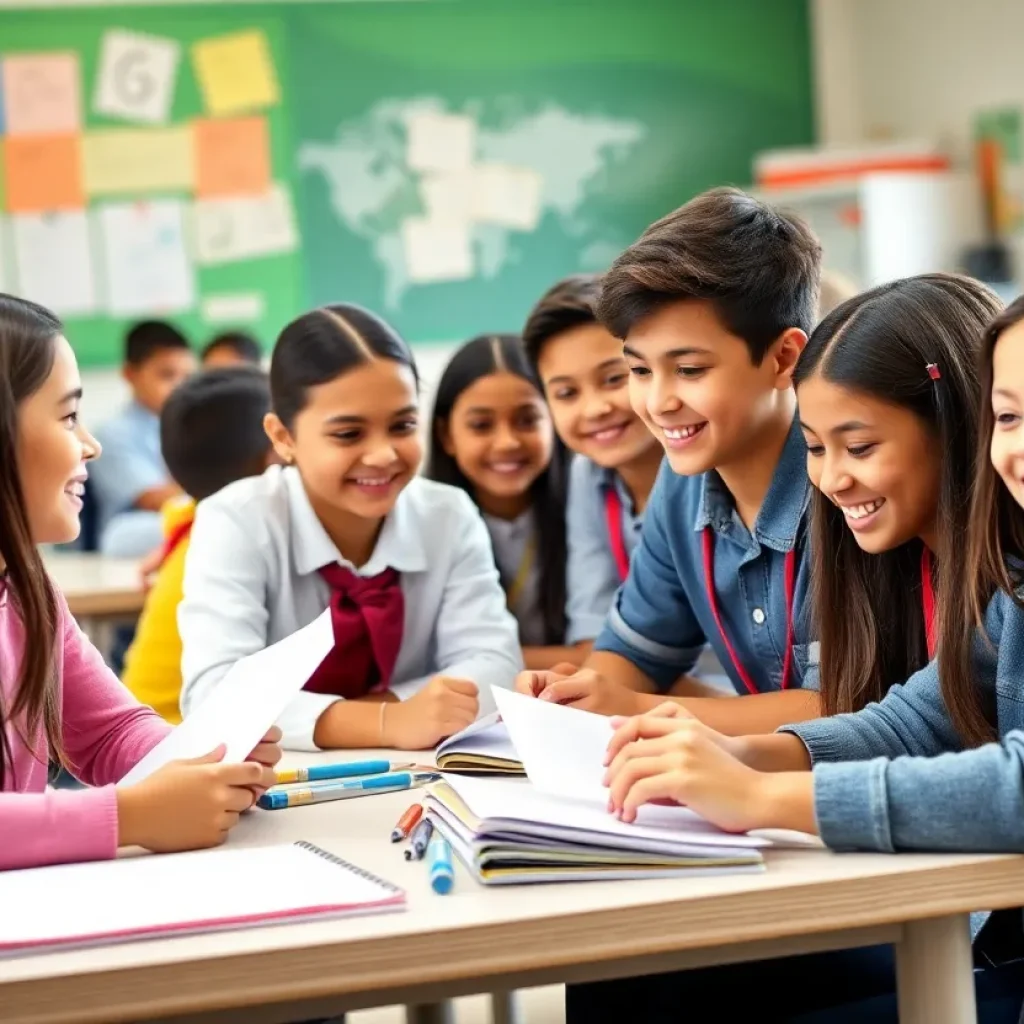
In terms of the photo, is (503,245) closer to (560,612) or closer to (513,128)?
(513,128)

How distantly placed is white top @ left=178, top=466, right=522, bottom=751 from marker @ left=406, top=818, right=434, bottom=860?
602 millimetres

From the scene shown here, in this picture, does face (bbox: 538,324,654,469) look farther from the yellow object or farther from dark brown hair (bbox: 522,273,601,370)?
the yellow object

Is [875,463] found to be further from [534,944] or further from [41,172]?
[41,172]

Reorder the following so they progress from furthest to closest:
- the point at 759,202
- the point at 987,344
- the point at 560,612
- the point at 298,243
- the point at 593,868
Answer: the point at 298,243
the point at 560,612
the point at 759,202
the point at 987,344
the point at 593,868

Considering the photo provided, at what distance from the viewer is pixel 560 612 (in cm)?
227

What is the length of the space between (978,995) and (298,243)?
4.60 meters

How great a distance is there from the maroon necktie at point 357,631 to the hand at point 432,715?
1.01ft

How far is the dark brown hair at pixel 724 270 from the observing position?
1571 mm

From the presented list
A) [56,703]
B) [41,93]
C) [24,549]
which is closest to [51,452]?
[24,549]

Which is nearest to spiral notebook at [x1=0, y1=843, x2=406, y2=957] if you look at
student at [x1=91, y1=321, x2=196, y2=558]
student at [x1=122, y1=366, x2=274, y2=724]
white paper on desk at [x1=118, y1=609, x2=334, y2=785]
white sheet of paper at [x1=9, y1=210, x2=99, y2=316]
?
white paper on desk at [x1=118, y1=609, x2=334, y2=785]

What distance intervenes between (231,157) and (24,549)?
14.4 ft

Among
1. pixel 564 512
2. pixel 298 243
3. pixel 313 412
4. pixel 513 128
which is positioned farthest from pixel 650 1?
pixel 313 412

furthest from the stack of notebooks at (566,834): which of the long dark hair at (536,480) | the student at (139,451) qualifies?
the student at (139,451)

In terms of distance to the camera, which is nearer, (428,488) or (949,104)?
(428,488)
